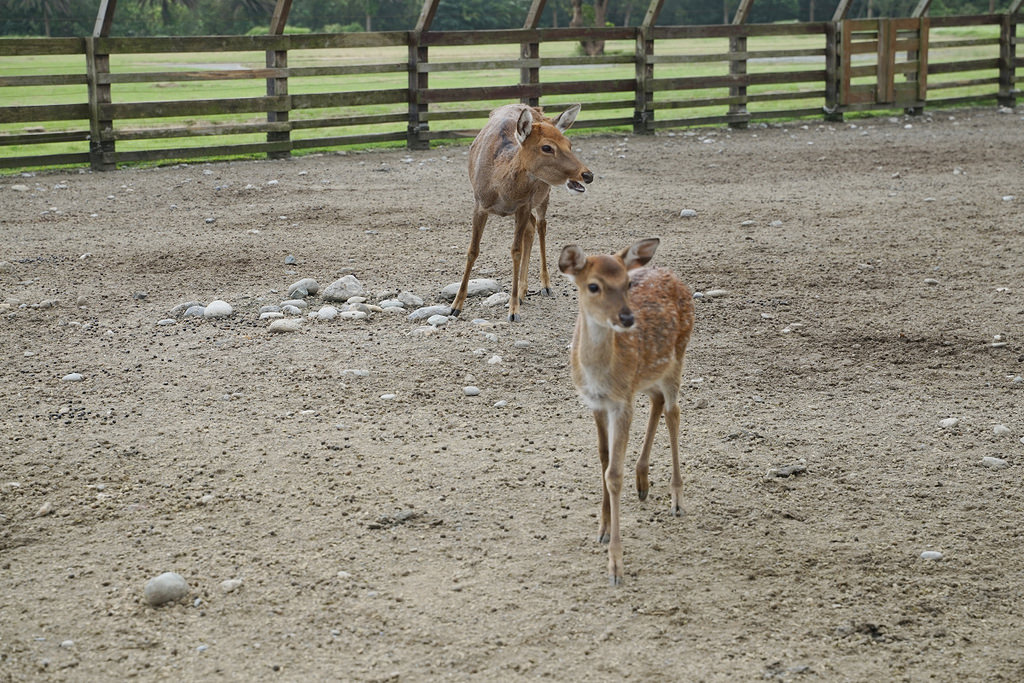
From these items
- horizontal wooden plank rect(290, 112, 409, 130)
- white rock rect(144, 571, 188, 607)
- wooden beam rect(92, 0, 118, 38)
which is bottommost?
white rock rect(144, 571, 188, 607)

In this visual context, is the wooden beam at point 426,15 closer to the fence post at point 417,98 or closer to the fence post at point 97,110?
the fence post at point 417,98

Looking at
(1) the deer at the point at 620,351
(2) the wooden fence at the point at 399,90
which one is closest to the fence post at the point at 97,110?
(2) the wooden fence at the point at 399,90

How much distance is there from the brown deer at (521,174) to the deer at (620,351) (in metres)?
2.43

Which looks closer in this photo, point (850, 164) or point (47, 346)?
point (47, 346)

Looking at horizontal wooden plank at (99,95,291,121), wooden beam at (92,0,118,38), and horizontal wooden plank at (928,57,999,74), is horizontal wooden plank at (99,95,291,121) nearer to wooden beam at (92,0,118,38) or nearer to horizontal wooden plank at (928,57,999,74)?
wooden beam at (92,0,118,38)

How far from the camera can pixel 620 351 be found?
4.02m

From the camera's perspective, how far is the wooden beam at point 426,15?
15.3 meters

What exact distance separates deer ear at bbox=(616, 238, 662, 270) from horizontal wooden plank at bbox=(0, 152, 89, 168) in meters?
11.2

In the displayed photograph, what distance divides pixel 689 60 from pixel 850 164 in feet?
17.6

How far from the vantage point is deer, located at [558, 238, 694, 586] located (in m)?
3.87

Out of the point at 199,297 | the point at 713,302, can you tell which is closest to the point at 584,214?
the point at 713,302

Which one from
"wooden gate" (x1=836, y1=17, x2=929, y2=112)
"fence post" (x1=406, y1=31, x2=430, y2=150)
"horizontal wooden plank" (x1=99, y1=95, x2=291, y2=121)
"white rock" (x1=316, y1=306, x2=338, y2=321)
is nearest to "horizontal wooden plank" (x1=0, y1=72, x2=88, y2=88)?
"horizontal wooden plank" (x1=99, y1=95, x2=291, y2=121)

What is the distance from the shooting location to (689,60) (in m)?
18.0

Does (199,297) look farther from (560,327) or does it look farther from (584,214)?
(584,214)
